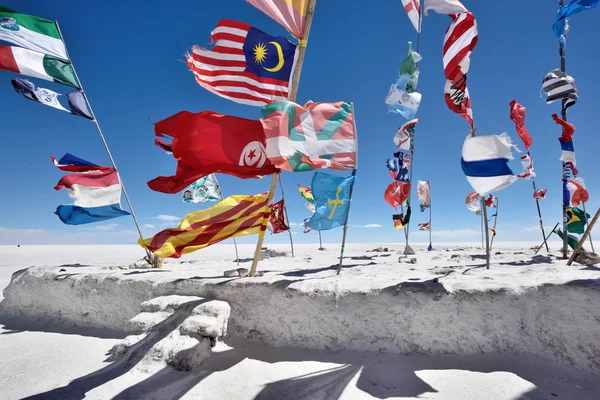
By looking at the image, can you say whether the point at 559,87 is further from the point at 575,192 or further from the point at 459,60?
the point at 459,60

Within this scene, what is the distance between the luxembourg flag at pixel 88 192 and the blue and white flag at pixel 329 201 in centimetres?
482

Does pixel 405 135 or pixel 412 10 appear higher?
pixel 412 10

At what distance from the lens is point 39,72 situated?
595 centimetres

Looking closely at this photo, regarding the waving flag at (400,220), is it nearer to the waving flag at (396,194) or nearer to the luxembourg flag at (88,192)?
the waving flag at (396,194)

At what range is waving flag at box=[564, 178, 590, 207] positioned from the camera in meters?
6.93

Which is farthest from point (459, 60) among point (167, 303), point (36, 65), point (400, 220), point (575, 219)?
point (36, 65)

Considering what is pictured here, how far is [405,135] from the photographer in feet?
33.7

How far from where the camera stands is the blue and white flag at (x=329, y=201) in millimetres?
4871

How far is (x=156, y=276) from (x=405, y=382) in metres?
4.26

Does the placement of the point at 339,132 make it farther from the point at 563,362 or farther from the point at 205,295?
the point at 563,362

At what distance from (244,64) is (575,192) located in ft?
27.9

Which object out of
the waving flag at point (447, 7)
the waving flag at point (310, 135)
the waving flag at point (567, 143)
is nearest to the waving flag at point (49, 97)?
the waving flag at point (310, 135)

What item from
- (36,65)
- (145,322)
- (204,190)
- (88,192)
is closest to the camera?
(145,322)

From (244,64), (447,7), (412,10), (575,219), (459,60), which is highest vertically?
(412,10)
